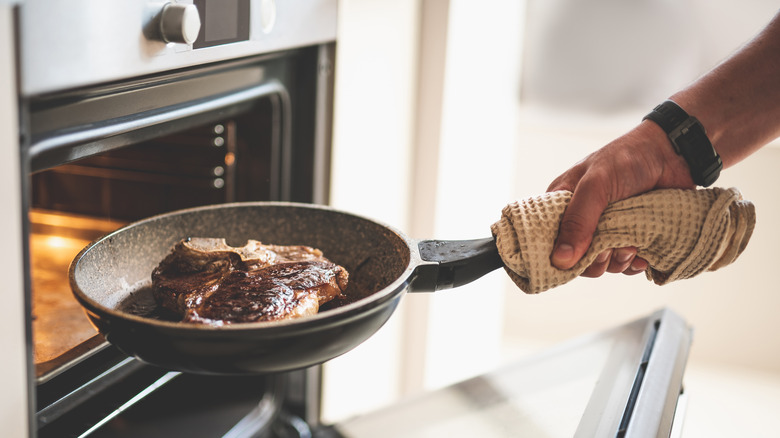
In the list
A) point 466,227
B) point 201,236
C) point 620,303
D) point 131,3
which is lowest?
point 620,303

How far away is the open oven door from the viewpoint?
0.76 metres

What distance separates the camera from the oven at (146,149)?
1.82 ft

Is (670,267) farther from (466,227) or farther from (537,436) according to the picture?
(466,227)

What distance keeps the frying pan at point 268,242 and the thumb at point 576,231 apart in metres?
0.06

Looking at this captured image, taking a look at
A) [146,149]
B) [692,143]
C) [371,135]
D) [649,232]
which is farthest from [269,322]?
[371,135]

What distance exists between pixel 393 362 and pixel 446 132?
20.4 inches

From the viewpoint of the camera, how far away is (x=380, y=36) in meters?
1.17

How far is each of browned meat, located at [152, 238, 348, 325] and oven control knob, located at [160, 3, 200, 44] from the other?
7.9 inches

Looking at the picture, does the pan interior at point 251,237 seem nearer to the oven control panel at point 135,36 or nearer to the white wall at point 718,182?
the oven control panel at point 135,36

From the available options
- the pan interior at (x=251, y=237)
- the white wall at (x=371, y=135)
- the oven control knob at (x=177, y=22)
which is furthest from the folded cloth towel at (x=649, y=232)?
the white wall at (x=371, y=135)

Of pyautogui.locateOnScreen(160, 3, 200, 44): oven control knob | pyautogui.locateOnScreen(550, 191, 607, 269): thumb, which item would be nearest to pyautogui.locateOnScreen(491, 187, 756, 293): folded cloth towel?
pyautogui.locateOnScreen(550, 191, 607, 269): thumb

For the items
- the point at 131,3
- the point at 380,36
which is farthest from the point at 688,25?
the point at 131,3

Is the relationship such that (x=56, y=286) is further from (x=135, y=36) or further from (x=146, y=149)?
(x=135, y=36)

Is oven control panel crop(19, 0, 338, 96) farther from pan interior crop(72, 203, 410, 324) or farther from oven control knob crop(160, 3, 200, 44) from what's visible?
pan interior crop(72, 203, 410, 324)
